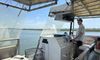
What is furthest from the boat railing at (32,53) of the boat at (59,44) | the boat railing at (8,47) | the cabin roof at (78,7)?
the cabin roof at (78,7)

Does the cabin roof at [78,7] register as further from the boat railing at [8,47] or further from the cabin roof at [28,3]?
the boat railing at [8,47]

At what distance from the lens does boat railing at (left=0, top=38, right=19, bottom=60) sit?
4278mm

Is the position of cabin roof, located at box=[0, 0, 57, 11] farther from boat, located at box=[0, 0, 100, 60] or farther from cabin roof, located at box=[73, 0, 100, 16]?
cabin roof, located at box=[73, 0, 100, 16]

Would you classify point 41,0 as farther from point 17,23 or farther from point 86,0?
point 17,23

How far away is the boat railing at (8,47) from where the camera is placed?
14.0 feet

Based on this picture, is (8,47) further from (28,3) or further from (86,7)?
(86,7)

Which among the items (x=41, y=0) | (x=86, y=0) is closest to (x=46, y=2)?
(x=41, y=0)

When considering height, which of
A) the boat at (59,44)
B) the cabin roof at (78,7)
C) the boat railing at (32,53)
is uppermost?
the cabin roof at (78,7)

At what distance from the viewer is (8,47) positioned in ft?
14.8

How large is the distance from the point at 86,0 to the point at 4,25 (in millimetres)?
2803

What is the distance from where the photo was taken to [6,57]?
4363mm

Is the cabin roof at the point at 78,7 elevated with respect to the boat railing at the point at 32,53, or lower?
elevated

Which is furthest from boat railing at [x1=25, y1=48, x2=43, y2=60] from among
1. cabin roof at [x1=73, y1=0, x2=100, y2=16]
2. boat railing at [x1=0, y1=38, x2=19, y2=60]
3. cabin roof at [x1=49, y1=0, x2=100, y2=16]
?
cabin roof at [x1=73, y1=0, x2=100, y2=16]

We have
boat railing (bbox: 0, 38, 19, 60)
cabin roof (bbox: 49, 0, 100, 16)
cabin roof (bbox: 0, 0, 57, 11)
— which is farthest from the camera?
boat railing (bbox: 0, 38, 19, 60)
